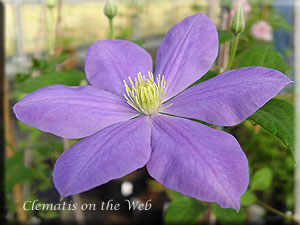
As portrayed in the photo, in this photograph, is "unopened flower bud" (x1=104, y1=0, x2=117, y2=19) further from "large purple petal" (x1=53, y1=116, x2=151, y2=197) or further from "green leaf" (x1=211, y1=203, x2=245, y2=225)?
"green leaf" (x1=211, y1=203, x2=245, y2=225)

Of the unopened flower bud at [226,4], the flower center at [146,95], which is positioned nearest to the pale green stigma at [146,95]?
the flower center at [146,95]

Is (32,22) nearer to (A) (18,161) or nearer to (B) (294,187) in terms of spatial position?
(A) (18,161)

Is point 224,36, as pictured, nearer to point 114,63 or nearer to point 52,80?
point 114,63

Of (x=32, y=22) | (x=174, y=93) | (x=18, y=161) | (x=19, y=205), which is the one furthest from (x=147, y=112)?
(x=32, y=22)

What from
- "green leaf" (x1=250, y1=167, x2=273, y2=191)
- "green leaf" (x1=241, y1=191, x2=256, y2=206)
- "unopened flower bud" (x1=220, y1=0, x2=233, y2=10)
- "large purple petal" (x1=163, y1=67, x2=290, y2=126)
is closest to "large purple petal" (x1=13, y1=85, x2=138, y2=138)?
"large purple petal" (x1=163, y1=67, x2=290, y2=126)

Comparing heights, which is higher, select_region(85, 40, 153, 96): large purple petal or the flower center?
select_region(85, 40, 153, 96): large purple petal

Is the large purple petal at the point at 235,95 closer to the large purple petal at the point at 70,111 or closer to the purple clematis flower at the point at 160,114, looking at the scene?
the purple clematis flower at the point at 160,114

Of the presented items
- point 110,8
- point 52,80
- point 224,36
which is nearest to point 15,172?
point 52,80
